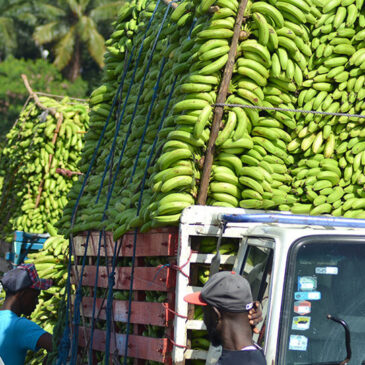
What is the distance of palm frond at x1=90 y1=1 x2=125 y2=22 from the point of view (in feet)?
116

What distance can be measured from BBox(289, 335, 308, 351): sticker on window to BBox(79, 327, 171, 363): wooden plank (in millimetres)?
1136

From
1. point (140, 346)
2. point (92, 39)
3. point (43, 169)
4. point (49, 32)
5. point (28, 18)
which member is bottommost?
point (140, 346)

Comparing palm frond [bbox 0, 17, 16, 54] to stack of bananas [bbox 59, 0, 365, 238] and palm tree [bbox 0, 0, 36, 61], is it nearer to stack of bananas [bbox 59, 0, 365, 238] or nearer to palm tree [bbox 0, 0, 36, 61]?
palm tree [bbox 0, 0, 36, 61]

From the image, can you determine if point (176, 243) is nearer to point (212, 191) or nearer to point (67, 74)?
point (212, 191)

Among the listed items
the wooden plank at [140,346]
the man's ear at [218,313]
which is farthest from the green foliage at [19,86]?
the man's ear at [218,313]

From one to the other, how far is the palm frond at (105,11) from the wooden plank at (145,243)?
102 ft

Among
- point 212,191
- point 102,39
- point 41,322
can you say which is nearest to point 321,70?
point 212,191

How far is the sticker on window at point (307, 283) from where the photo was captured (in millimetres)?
3115

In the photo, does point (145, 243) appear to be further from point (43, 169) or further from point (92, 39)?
point (92, 39)

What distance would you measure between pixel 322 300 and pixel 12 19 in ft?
125

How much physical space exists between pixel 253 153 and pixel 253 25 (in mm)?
868

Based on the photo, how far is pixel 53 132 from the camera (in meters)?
11.0

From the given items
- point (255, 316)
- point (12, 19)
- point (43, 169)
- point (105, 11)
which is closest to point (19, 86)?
point (105, 11)

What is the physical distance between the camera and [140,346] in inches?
173
